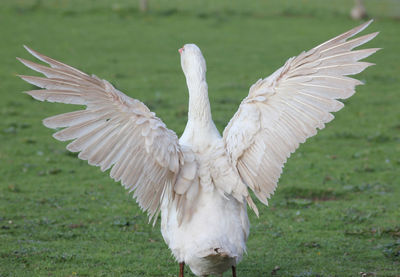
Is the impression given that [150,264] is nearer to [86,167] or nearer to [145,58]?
[86,167]

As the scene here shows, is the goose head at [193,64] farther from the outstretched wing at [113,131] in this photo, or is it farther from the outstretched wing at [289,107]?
the outstretched wing at [113,131]

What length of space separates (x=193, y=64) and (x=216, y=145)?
822mm

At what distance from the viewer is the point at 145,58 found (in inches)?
669

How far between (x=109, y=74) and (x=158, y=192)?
10.2 meters

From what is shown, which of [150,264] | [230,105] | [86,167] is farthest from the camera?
[230,105]

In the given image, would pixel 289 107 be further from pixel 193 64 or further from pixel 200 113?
pixel 193 64

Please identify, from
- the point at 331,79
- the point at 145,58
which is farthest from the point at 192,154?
the point at 145,58

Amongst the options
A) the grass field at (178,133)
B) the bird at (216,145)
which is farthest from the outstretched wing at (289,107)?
the grass field at (178,133)

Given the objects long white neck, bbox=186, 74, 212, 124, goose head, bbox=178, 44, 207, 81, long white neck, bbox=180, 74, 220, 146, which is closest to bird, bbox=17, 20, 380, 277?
long white neck, bbox=180, 74, 220, 146

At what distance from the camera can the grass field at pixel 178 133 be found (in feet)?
23.1

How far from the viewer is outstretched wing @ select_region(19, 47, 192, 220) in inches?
197

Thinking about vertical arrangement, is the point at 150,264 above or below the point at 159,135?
below

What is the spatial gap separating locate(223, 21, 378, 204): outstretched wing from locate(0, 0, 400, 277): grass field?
179 cm

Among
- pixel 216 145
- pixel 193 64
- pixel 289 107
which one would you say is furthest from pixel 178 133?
pixel 289 107
